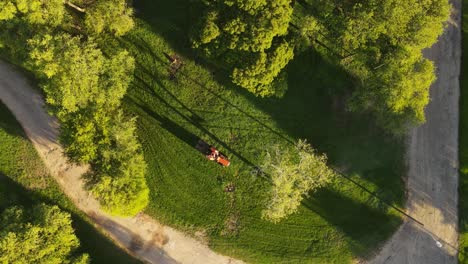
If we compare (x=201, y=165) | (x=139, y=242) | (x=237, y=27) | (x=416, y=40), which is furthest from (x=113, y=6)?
(x=416, y=40)

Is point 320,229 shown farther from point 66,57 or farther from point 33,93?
point 33,93

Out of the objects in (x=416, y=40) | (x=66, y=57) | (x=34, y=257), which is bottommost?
(x=34, y=257)

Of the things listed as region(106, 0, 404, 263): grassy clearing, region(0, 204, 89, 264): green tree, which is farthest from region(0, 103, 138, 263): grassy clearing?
region(106, 0, 404, 263): grassy clearing

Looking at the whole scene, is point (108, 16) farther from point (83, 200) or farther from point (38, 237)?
point (38, 237)

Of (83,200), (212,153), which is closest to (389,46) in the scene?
(212,153)

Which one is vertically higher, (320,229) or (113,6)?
(113,6)

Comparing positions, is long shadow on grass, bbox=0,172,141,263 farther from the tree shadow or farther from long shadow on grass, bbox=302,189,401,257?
the tree shadow
